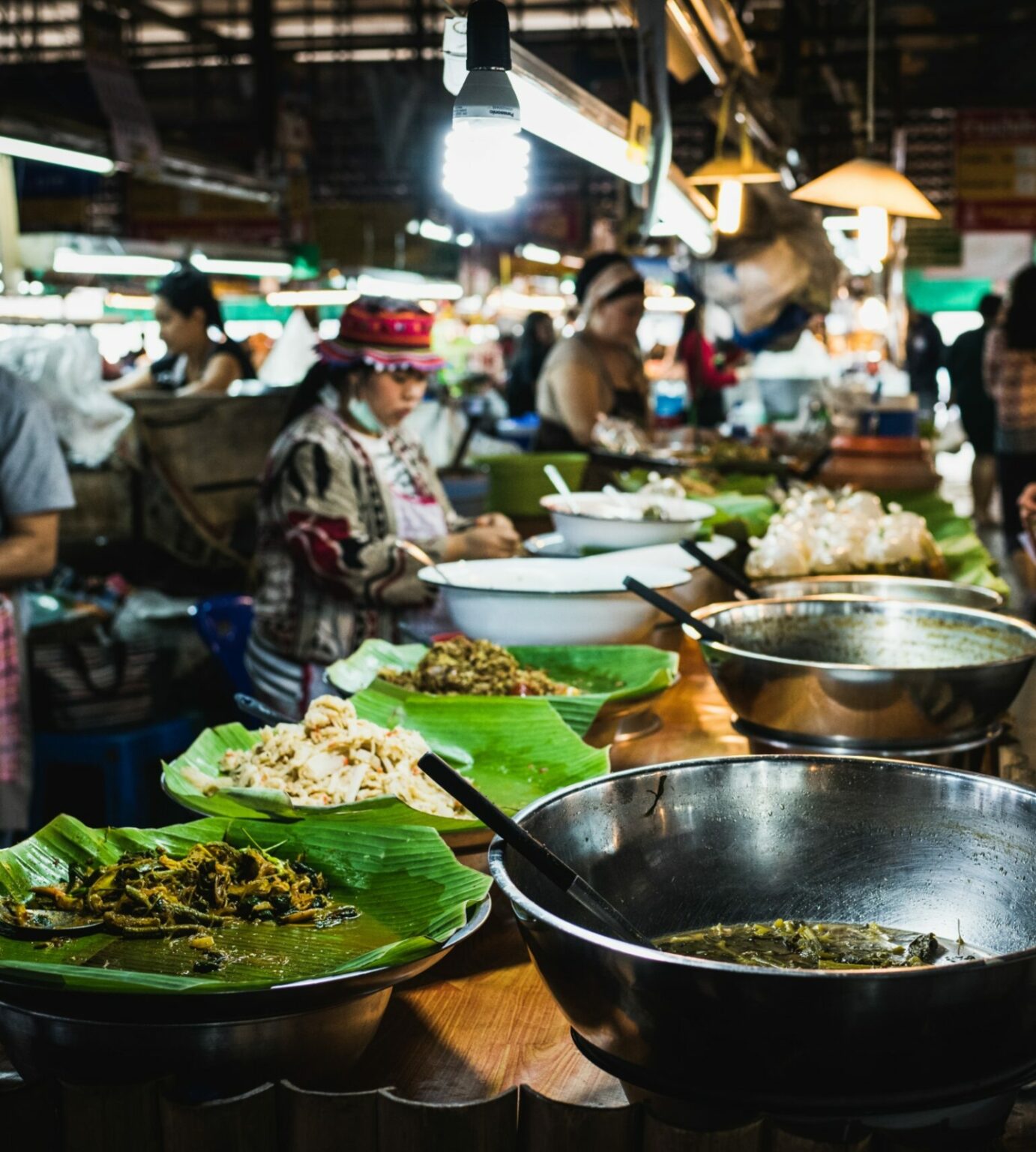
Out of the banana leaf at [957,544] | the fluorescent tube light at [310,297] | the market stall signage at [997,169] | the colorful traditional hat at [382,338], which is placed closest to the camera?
the banana leaf at [957,544]

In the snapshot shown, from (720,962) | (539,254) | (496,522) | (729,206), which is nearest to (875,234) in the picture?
(729,206)

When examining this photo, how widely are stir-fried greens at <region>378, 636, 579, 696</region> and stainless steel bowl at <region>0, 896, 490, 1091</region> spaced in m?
1.14

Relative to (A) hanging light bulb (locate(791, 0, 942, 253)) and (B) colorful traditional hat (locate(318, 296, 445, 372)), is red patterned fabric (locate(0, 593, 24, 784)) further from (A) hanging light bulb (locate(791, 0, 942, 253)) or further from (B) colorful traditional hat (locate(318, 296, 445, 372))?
(A) hanging light bulb (locate(791, 0, 942, 253))

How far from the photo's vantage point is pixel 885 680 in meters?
2.00

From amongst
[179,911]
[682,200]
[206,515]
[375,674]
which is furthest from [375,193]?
[179,911]

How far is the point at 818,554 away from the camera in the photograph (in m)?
3.63

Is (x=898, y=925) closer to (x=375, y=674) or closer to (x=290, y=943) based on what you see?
(x=290, y=943)

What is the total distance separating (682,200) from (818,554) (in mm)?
1391

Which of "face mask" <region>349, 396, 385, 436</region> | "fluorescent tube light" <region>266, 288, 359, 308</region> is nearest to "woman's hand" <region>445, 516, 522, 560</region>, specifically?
"face mask" <region>349, 396, 385, 436</region>

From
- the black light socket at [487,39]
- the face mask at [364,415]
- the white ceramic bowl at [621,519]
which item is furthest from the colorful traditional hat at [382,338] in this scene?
the black light socket at [487,39]

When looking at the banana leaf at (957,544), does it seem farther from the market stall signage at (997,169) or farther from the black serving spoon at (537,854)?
the market stall signage at (997,169)

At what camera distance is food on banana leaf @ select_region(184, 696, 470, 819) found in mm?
1858

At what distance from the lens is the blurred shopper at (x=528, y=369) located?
11.6 metres

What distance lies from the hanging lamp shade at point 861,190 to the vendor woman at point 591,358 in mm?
2868
